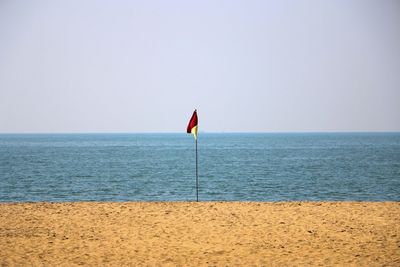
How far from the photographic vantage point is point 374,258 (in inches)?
441

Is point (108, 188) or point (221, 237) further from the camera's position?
point (108, 188)

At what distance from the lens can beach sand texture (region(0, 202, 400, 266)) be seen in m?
11.3

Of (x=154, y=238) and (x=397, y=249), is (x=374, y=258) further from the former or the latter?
(x=154, y=238)

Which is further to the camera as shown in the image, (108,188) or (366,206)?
(108,188)

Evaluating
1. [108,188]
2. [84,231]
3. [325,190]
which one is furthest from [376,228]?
[108,188]

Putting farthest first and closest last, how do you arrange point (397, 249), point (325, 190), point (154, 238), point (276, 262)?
1. point (325, 190)
2. point (154, 238)
3. point (397, 249)
4. point (276, 262)

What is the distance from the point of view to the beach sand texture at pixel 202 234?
11.3 meters

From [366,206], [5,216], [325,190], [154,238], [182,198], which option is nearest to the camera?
[154,238]

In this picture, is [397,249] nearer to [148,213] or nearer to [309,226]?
[309,226]

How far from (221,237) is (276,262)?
8.95 feet

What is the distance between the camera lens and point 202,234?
13.8 metres

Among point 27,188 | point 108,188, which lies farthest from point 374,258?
point 27,188

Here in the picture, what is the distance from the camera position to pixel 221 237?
44.0ft

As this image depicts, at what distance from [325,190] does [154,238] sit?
2592 cm
